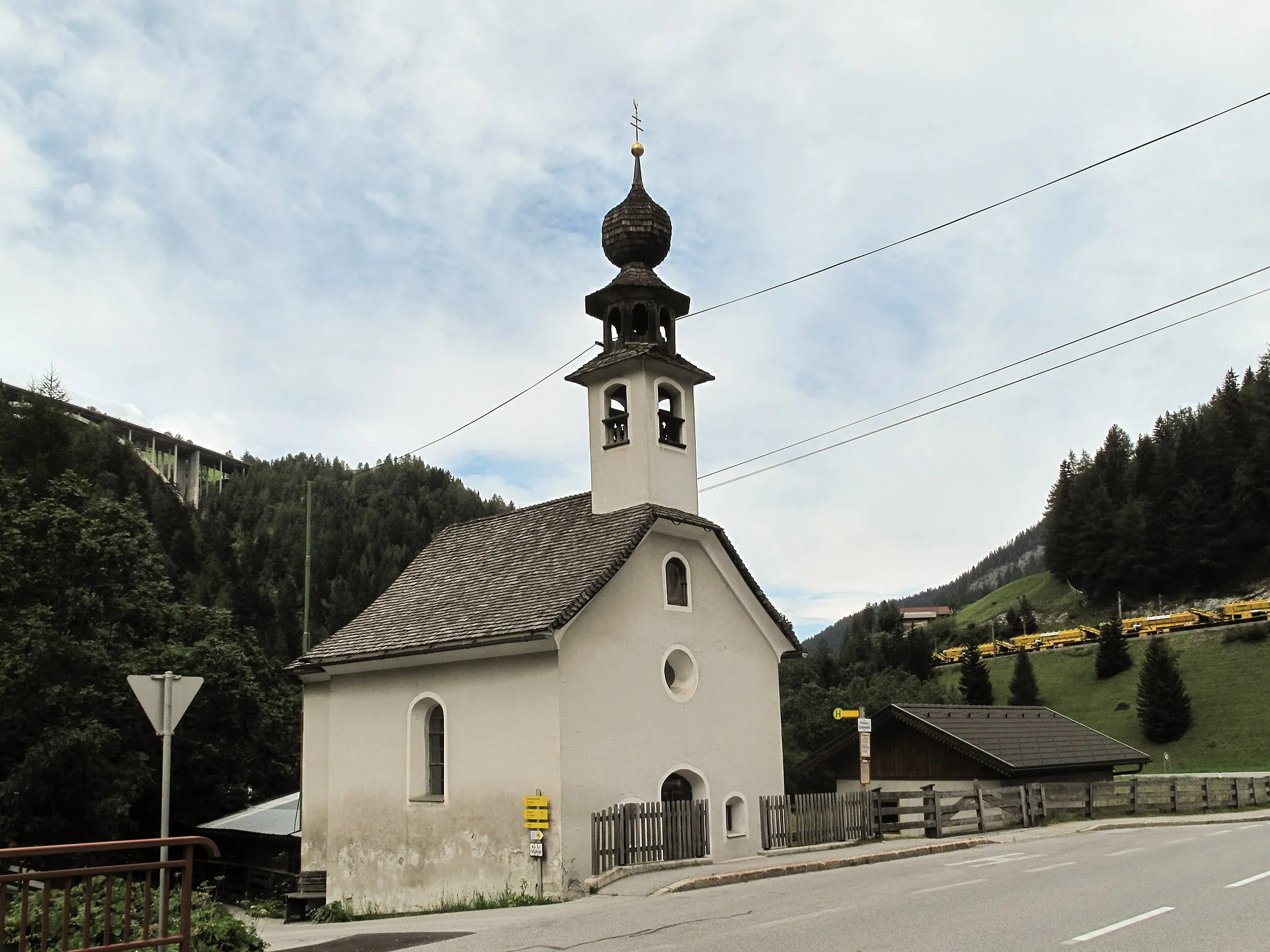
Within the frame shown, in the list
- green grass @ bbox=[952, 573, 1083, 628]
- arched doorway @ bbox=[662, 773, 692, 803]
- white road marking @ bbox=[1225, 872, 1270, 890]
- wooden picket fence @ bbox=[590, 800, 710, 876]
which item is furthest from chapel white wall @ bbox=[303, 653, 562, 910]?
green grass @ bbox=[952, 573, 1083, 628]

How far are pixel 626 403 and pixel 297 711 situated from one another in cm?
2439

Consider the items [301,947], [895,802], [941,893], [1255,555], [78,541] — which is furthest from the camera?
[1255,555]

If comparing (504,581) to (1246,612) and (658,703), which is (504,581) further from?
(1246,612)

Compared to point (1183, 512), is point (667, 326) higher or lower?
lower

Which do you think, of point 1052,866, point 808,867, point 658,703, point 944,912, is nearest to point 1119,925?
point 944,912

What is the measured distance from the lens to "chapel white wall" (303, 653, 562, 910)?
18.9m

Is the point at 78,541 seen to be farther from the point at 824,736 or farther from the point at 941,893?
the point at 824,736

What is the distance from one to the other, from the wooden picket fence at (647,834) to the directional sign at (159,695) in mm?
8752

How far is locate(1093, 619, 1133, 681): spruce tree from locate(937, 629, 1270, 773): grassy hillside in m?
0.53

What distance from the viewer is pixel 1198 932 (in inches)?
371

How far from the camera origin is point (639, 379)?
73.2 feet

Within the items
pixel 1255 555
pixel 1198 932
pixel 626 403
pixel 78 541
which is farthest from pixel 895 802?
pixel 1255 555

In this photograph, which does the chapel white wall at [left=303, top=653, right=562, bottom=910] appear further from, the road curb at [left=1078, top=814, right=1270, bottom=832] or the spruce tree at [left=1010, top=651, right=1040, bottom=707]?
the spruce tree at [left=1010, top=651, right=1040, bottom=707]

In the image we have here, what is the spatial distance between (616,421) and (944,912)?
13376mm
